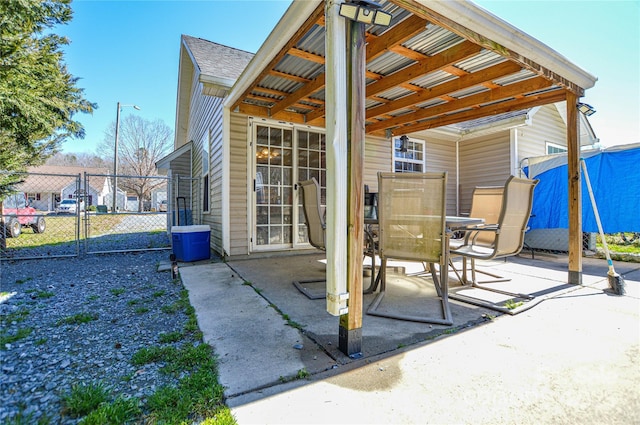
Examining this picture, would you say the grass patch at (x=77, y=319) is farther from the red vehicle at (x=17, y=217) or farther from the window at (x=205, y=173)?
the red vehicle at (x=17, y=217)

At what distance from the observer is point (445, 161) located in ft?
25.7

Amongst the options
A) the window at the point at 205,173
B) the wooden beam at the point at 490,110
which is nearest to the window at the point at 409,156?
the wooden beam at the point at 490,110

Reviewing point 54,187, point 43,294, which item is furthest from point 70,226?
point 54,187

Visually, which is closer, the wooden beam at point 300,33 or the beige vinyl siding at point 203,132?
the wooden beam at point 300,33

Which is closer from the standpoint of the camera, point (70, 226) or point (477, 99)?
point (477, 99)

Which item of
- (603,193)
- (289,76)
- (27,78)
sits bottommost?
(603,193)

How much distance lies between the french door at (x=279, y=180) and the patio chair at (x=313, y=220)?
1834 mm

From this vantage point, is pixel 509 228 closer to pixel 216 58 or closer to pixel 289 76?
pixel 289 76

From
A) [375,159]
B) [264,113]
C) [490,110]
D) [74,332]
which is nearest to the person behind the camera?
[74,332]

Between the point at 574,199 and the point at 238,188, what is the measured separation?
4.65 m

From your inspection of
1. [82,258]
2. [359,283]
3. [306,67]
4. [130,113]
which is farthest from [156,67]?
[359,283]

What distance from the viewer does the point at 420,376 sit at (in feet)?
5.02

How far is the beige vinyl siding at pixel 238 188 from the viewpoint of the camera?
15.7ft

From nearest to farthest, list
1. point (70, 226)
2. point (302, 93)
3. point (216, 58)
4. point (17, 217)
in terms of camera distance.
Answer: point (302, 93)
point (216, 58)
point (17, 217)
point (70, 226)
